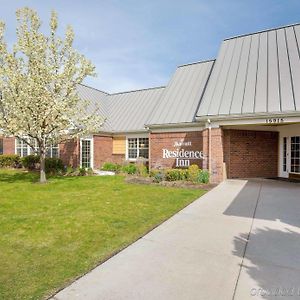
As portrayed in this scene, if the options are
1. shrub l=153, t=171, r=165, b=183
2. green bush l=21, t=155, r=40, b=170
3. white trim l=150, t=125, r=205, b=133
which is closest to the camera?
shrub l=153, t=171, r=165, b=183

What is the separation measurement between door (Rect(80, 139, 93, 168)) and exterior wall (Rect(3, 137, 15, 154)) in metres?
7.27

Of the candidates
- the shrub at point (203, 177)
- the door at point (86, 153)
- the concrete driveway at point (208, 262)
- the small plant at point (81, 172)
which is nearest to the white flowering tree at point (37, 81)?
the small plant at point (81, 172)

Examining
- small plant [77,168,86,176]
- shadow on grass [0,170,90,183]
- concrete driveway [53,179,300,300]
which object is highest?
small plant [77,168,86,176]

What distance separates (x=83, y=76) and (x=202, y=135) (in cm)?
712

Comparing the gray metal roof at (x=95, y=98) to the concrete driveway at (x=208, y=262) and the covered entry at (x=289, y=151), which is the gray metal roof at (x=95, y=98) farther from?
the concrete driveway at (x=208, y=262)

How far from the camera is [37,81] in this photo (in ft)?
41.8

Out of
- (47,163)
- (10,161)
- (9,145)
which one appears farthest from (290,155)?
(9,145)

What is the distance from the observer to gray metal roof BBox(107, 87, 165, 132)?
827 inches

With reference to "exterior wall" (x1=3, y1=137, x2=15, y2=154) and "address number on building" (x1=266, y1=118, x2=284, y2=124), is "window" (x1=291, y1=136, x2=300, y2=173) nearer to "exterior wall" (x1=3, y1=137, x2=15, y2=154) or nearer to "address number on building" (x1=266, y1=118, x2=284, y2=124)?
"address number on building" (x1=266, y1=118, x2=284, y2=124)

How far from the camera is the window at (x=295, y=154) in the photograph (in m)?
14.7

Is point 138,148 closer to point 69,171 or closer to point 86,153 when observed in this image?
point 86,153

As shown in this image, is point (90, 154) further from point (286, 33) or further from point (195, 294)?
point (195, 294)

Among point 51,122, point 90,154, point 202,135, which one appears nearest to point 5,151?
point 90,154

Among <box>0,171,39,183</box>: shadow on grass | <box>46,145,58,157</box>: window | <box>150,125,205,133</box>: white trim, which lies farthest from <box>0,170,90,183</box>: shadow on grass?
<box>150,125,205,133</box>: white trim
